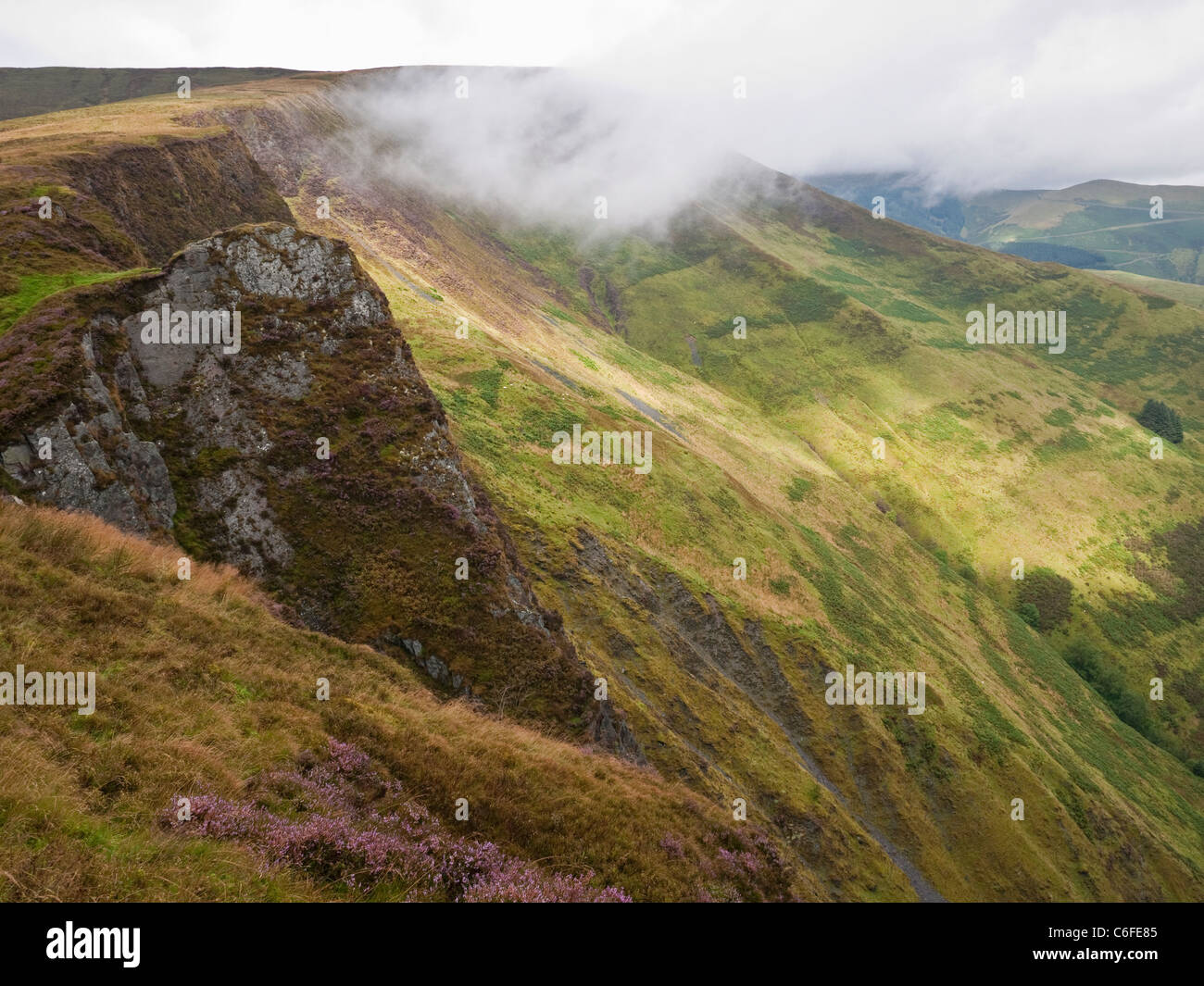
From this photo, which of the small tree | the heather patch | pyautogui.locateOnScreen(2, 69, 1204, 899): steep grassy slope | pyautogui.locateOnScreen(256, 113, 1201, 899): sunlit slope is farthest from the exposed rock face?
the small tree

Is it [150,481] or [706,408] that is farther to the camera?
[706,408]

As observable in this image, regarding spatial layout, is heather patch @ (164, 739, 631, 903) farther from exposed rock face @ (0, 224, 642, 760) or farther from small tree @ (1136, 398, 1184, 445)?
small tree @ (1136, 398, 1184, 445)

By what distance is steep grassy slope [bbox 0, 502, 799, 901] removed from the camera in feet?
27.1

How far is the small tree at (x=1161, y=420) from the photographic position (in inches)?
5340

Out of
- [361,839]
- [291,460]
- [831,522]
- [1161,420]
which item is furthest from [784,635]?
[1161,420]

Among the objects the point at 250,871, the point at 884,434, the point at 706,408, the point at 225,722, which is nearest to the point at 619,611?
the point at 225,722

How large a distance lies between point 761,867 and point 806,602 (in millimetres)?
40600

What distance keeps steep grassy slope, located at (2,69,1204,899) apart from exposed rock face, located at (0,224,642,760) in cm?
1137

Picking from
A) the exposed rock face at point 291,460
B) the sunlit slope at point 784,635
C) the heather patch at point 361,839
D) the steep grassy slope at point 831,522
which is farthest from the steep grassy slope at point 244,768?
the sunlit slope at point 784,635

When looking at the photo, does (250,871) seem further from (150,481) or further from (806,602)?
(806,602)

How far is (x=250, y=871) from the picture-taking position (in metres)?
8.53

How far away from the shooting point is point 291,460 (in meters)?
23.5

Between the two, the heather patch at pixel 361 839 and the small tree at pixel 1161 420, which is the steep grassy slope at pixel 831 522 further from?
the heather patch at pixel 361 839

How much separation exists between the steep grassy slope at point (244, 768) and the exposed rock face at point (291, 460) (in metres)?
2.42
